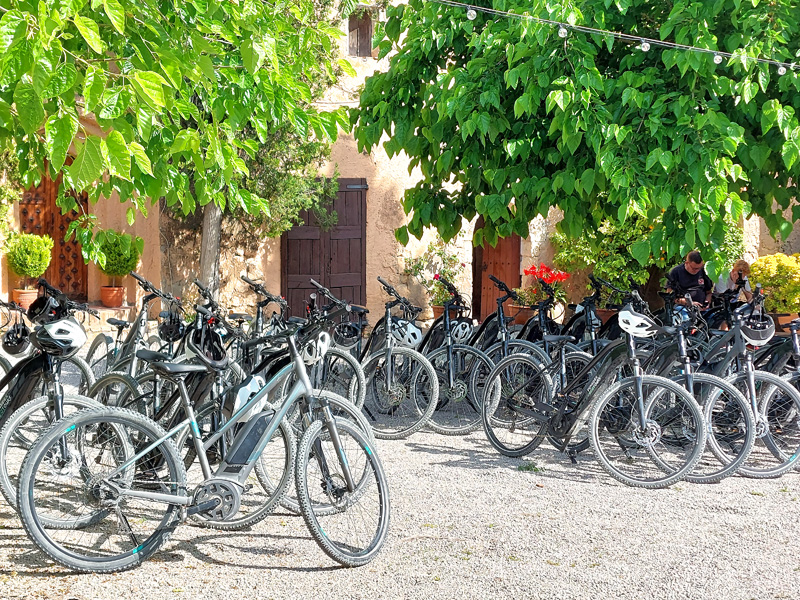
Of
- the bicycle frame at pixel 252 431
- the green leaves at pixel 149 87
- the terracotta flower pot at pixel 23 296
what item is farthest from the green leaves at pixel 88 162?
the terracotta flower pot at pixel 23 296

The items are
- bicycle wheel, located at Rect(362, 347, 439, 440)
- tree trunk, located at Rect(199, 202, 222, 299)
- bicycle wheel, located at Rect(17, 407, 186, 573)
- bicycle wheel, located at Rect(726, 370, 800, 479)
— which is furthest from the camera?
tree trunk, located at Rect(199, 202, 222, 299)

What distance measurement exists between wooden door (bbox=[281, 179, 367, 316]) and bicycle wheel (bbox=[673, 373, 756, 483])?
7.84 m

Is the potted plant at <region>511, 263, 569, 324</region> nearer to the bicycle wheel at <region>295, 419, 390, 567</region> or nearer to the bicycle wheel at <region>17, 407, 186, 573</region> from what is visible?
the bicycle wheel at <region>295, 419, 390, 567</region>

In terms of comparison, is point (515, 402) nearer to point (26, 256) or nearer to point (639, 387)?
point (639, 387)

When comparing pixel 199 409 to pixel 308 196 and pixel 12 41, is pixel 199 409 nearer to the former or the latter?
pixel 12 41

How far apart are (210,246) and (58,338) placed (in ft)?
25.9

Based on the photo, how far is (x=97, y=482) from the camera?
390 cm

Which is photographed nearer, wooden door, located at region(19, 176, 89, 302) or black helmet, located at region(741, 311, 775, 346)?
black helmet, located at region(741, 311, 775, 346)

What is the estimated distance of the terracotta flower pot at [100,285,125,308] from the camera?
13.4 meters

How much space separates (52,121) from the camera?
8.41 ft

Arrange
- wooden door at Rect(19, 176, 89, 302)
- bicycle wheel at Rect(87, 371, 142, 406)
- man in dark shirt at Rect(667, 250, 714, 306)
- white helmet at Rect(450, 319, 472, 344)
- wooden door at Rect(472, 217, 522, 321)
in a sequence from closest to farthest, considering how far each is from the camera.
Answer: bicycle wheel at Rect(87, 371, 142, 406)
white helmet at Rect(450, 319, 472, 344)
man in dark shirt at Rect(667, 250, 714, 306)
wooden door at Rect(19, 176, 89, 302)
wooden door at Rect(472, 217, 522, 321)

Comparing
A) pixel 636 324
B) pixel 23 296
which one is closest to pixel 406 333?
pixel 636 324

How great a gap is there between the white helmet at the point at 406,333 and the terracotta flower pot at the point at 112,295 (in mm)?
7403

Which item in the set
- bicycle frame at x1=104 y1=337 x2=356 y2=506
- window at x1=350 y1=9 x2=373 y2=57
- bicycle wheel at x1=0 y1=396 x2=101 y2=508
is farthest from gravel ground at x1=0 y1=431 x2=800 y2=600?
window at x1=350 y1=9 x2=373 y2=57
